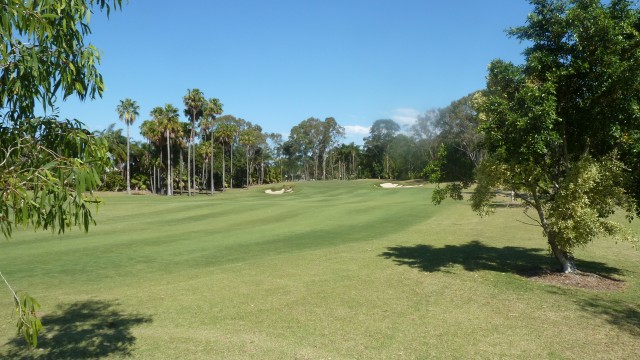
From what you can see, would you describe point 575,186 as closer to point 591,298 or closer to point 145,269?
point 591,298

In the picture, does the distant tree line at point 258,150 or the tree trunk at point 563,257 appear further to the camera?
the distant tree line at point 258,150

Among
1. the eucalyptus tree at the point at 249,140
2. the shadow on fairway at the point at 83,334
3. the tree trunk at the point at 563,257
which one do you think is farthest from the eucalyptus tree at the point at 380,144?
the shadow on fairway at the point at 83,334

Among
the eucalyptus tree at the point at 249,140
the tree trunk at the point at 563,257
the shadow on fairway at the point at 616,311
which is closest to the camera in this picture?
the shadow on fairway at the point at 616,311

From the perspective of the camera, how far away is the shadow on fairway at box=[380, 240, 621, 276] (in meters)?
15.9

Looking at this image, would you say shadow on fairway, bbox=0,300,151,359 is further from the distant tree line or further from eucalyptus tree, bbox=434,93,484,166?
eucalyptus tree, bbox=434,93,484,166

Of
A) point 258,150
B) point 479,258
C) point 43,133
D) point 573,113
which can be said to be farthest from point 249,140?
point 43,133

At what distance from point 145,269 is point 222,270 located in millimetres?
Answer: 2665

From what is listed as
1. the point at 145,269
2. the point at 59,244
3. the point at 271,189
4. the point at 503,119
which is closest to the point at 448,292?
the point at 503,119

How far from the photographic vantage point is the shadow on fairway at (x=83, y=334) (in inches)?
314

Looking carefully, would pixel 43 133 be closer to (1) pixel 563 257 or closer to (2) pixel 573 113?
(2) pixel 573 113

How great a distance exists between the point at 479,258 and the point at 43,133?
16.6 meters

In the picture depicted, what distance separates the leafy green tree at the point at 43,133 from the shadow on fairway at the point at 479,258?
13026mm

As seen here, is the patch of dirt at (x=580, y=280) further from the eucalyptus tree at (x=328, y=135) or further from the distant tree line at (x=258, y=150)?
the eucalyptus tree at (x=328, y=135)

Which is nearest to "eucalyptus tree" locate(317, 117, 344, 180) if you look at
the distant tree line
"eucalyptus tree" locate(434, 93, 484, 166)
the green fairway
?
the distant tree line
